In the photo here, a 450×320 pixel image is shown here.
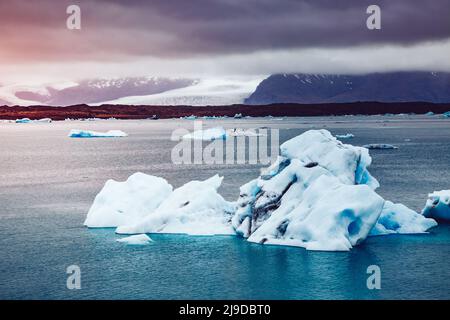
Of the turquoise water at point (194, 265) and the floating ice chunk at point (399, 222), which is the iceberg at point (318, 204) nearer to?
the floating ice chunk at point (399, 222)

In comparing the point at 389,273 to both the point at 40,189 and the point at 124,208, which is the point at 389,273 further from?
the point at 40,189

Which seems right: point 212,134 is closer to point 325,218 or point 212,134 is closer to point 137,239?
point 137,239

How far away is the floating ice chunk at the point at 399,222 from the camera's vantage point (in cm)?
2070

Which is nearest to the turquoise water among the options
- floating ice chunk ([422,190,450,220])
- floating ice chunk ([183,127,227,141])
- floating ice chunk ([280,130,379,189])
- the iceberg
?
the iceberg

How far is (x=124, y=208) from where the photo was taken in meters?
22.3

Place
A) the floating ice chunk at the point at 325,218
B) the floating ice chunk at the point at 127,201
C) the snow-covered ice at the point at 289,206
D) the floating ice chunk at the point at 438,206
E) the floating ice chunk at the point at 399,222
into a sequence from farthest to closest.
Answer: the floating ice chunk at the point at 438,206
the floating ice chunk at the point at 127,201
the floating ice chunk at the point at 399,222
the snow-covered ice at the point at 289,206
the floating ice chunk at the point at 325,218

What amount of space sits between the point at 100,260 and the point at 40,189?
58.4ft

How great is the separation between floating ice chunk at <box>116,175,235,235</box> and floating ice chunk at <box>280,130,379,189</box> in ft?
11.1

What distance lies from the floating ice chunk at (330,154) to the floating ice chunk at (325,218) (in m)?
1.33

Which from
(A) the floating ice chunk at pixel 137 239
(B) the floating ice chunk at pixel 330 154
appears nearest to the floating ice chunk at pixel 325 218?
(B) the floating ice chunk at pixel 330 154

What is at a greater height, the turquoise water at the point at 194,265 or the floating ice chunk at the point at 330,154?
the floating ice chunk at the point at 330,154

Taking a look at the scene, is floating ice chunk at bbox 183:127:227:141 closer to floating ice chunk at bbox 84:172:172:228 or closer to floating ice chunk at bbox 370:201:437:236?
floating ice chunk at bbox 84:172:172:228

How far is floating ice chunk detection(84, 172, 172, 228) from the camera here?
22094mm
